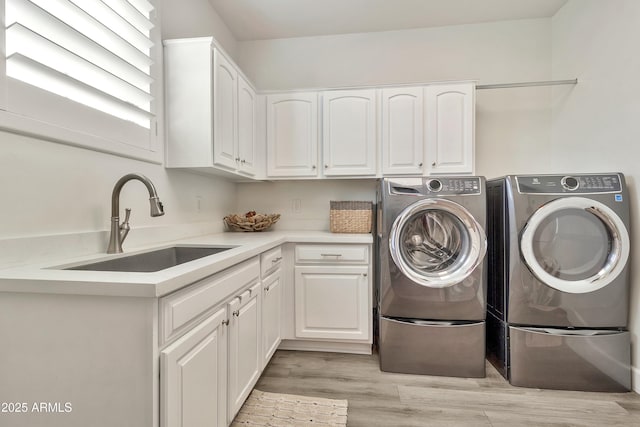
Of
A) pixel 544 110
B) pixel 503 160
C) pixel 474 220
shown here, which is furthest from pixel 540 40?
pixel 474 220

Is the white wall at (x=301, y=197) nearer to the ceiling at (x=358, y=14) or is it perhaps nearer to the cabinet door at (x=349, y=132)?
the cabinet door at (x=349, y=132)

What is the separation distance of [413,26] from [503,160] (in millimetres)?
1455

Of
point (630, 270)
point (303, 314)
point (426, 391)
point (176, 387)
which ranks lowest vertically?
point (426, 391)

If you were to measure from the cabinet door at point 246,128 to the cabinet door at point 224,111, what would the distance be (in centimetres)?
9

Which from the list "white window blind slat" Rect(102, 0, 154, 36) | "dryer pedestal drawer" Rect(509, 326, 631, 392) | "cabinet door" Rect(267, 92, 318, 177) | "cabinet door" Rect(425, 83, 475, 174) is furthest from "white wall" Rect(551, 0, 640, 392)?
"white window blind slat" Rect(102, 0, 154, 36)

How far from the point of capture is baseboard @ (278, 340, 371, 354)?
2.17 m

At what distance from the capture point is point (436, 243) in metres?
2.00

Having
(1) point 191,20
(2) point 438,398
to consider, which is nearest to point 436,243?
(2) point 438,398

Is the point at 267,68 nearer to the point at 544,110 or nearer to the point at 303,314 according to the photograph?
the point at 303,314

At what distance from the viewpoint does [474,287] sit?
73.5 inches

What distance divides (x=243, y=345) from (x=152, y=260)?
0.61 m

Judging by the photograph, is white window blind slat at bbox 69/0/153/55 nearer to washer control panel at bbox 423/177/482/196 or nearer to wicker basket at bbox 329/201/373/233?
wicker basket at bbox 329/201/373/233

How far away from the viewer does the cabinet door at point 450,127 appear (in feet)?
7.71

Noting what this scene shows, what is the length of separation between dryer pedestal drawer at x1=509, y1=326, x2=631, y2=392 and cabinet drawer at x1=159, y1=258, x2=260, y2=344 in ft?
5.66
